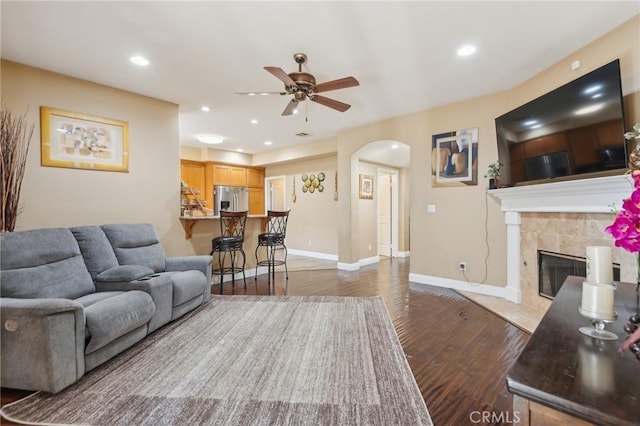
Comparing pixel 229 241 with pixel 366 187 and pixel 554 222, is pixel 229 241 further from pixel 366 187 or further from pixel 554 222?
pixel 554 222

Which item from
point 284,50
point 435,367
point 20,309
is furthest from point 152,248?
point 435,367

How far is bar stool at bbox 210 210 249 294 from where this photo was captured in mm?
3957

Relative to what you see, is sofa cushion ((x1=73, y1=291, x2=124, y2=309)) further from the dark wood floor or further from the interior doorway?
the interior doorway

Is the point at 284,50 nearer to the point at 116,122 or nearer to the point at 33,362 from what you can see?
the point at 116,122

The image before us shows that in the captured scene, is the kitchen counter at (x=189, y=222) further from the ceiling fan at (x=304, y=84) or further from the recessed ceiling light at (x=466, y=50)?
the recessed ceiling light at (x=466, y=50)

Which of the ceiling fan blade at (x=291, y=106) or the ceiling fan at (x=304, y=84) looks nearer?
the ceiling fan at (x=304, y=84)

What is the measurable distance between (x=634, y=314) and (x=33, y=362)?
3.10 metres

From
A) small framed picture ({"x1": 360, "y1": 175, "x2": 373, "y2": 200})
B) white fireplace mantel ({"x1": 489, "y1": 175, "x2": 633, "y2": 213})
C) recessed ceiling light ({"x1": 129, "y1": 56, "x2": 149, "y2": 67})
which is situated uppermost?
recessed ceiling light ({"x1": 129, "y1": 56, "x2": 149, "y2": 67})

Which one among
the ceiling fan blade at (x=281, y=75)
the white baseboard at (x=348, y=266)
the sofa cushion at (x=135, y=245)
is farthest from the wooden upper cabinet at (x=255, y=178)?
the ceiling fan blade at (x=281, y=75)

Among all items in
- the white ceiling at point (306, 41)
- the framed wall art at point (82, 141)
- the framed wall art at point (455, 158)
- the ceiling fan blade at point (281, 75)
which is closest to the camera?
the white ceiling at point (306, 41)

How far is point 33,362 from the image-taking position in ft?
5.51

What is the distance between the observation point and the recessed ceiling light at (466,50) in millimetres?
2644

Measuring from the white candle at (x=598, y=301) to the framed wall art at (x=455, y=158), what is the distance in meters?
3.36

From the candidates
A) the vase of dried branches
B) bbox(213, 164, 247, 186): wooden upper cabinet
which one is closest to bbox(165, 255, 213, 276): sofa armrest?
the vase of dried branches
